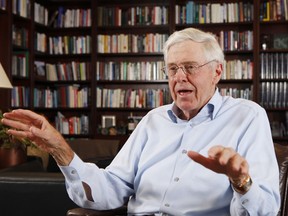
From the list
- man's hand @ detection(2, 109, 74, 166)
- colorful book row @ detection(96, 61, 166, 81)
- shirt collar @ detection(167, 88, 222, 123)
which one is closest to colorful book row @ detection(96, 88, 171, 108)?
colorful book row @ detection(96, 61, 166, 81)

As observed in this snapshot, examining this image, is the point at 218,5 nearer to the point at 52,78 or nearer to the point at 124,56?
the point at 124,56

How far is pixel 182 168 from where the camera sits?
66.9 inches

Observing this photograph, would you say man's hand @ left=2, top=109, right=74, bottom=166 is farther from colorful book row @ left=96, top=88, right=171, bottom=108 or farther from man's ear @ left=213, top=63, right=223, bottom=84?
colorful book row @ left=96, top=88, right=171, bottom=108

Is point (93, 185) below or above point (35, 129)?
below

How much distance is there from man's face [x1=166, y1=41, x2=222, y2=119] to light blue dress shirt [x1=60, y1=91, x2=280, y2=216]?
4cm

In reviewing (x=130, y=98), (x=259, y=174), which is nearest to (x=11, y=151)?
(x=259, y=174)

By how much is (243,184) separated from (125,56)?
16.0 ft

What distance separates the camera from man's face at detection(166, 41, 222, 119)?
5.64 ft

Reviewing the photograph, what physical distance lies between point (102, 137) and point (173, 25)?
1.56m

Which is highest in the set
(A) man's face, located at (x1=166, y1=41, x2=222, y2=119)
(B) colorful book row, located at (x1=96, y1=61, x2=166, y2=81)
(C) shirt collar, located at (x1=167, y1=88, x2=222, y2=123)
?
(B) colorful book row, located at (x1=96, y1=61, x2=166, y2=81)

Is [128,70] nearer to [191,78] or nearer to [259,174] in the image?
[191,78]

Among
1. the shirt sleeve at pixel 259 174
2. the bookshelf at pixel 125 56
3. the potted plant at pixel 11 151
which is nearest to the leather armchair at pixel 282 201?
the shirt sleeve at pixel 259 174

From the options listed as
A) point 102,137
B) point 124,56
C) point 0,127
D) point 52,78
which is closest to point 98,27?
point 124,56

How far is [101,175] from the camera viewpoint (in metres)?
1.71
